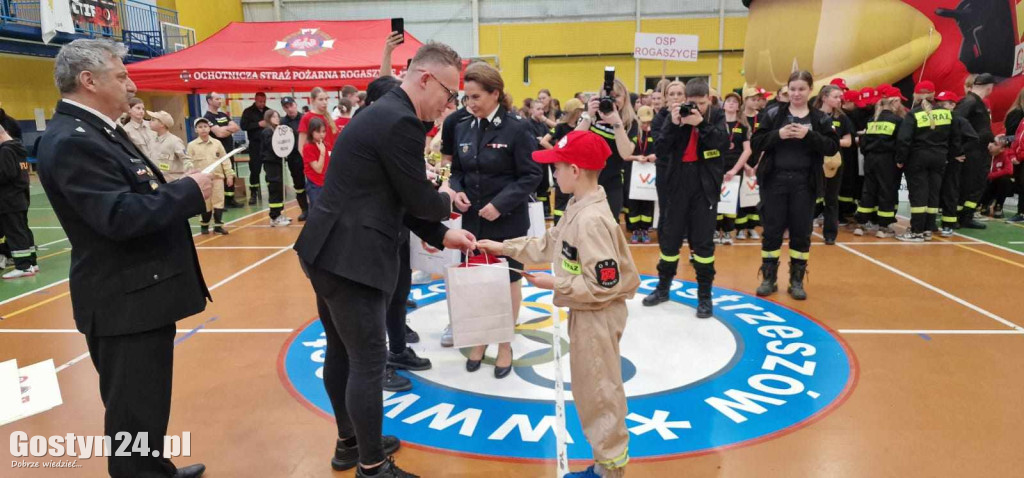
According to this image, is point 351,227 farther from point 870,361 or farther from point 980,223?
point 980,223

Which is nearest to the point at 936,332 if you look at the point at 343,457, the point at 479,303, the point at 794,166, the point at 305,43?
the point at 794,166

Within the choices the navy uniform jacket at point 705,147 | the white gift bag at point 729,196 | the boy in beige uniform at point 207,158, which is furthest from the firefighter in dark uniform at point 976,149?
the boy in beige uniform at point 207,158

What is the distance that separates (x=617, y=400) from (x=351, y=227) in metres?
1.35

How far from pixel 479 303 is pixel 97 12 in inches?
752

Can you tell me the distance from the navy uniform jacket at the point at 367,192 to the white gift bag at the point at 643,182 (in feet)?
20.1

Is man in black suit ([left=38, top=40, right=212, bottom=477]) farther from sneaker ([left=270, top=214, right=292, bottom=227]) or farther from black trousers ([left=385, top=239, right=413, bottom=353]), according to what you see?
sneaker ([left=270, top=214, right=292, bottom=227])

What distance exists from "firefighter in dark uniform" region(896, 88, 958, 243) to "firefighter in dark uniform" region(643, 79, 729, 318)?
439cm

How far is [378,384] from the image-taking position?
267cm

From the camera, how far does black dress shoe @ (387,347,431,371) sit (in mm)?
4285

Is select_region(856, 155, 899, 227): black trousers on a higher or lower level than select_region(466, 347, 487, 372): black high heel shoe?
higher

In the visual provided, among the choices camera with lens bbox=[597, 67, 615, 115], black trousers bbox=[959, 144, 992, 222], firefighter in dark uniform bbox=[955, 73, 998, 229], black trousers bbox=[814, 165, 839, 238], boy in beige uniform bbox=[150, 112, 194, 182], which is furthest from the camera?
black trousers bbox=[959, 144, 992, 222]

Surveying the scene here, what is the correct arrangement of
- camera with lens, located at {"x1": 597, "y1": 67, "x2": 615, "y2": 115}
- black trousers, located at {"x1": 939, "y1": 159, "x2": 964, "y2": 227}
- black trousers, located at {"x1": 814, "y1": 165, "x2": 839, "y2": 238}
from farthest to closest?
1. black trousers, located at {"x1": 939, "y1": 159, "x2": 964, "y2": 227}
2. black trousers, located at {"x1": 814, "y1": 165, "x2": 839, "y2": 238}
3. camera with lens, located at {"x1": 597, "y1": 67, "x2": 615, "y2": 115}

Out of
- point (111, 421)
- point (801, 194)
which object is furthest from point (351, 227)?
point (801, 194)

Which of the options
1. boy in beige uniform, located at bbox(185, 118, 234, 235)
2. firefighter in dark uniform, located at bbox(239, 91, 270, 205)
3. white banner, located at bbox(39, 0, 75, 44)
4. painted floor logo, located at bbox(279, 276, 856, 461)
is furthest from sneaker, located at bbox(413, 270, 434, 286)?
white banner, located at bbox(39, 0, 75, 44)
